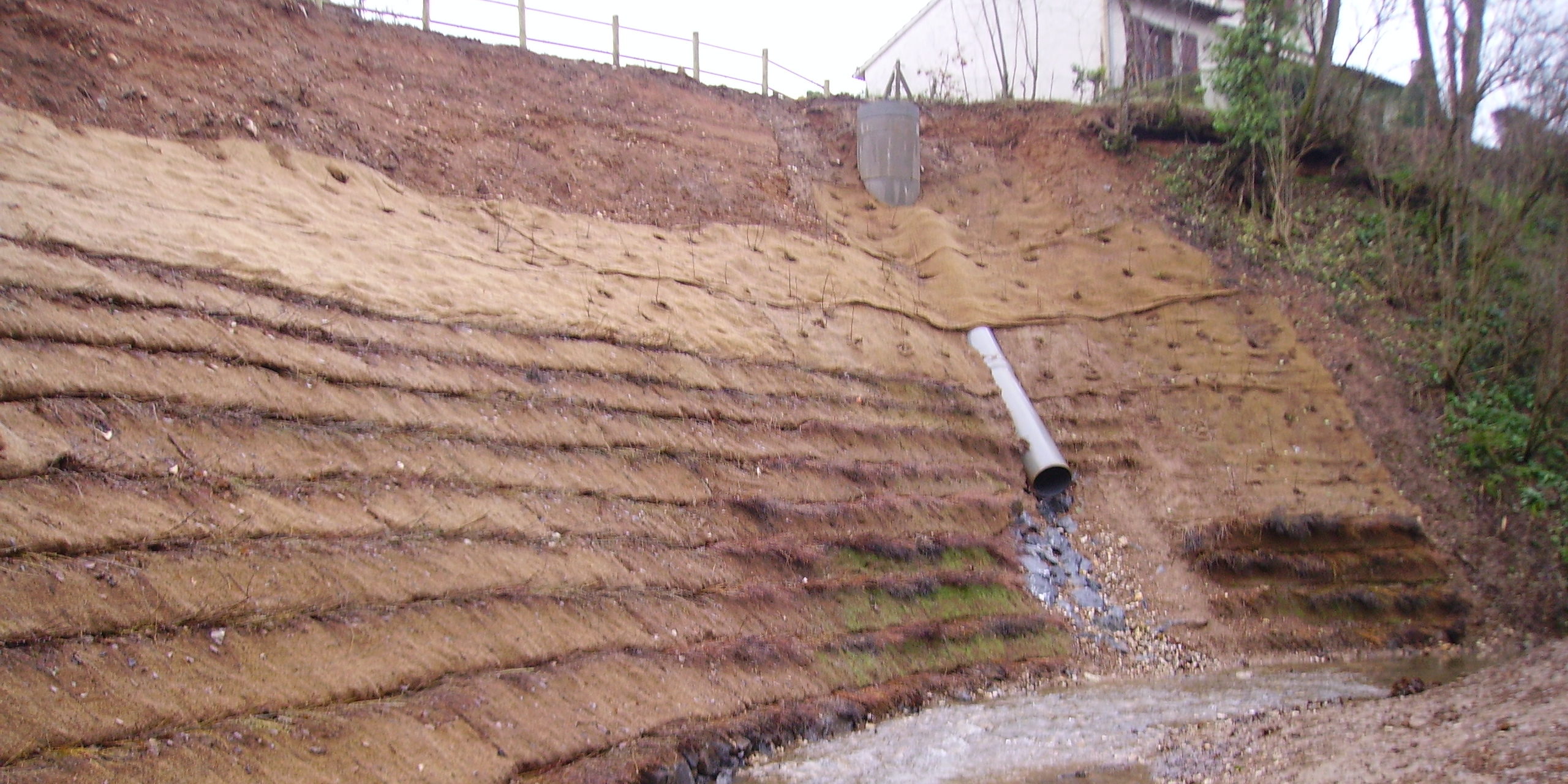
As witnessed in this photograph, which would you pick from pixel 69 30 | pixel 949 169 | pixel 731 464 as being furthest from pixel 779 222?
→ pixel 69 30

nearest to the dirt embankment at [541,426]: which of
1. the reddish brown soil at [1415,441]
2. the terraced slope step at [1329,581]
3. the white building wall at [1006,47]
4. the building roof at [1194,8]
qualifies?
the terraced slope step at [1329,581]

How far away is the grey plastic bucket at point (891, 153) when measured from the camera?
18.0m

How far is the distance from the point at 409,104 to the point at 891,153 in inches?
322

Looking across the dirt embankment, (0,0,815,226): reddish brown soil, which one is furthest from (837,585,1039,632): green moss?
(0,0,815,226): reddish brown soil

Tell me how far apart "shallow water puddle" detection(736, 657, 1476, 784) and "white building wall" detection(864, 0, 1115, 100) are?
14.5 meters

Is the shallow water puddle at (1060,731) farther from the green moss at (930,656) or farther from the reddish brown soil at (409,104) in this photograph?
the reddish brown soil at (409,104)

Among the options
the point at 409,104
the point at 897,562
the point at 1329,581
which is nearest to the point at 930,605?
the point at 897,562

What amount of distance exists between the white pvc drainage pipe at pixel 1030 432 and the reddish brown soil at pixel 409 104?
3.77 m

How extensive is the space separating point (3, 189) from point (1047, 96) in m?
20.3

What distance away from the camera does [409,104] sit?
44.8 ft

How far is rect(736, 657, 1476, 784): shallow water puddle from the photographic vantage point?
743 cm

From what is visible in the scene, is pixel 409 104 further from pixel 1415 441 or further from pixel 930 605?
pixel 1415 441

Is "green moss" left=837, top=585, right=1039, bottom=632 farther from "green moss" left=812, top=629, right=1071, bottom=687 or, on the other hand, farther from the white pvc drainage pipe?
the white pvc drainage pipe

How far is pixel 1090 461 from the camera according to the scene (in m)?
14.3
